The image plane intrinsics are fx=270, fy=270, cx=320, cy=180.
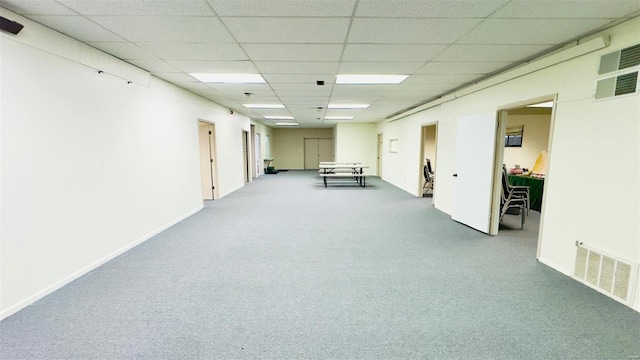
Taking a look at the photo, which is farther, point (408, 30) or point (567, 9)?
point (408, 30)

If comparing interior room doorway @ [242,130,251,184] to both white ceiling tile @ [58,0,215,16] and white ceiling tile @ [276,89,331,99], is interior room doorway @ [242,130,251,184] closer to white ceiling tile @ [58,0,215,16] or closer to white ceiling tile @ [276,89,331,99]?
white ceiling tile @ [276,89,331,99]

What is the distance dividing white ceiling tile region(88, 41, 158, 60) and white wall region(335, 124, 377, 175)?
9.14 metres

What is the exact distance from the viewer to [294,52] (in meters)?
2.92

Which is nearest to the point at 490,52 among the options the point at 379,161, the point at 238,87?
the point at 238,87

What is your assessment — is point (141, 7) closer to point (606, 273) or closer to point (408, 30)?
point (408, 30)

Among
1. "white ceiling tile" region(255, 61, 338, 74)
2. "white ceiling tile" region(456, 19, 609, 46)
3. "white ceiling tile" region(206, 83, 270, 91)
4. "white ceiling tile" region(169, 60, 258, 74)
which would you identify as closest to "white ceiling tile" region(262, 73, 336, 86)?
"white ceiling tile" region(255, 61, 338, 74)

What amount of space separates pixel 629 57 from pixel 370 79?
2.68 meters

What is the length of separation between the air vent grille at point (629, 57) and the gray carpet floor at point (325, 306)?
78.1 inches

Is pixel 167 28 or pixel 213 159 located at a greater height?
pixel 167 28

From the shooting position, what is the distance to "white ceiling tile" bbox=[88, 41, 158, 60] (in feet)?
9.12

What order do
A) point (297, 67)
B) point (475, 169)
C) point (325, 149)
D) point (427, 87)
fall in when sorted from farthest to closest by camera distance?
→ point (325, 149) < point (427, 87) < point (475, 169) < point (297, 67)

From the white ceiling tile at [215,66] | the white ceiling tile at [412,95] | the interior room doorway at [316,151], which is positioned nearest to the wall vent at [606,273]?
the white ceiling tile at [412,95]

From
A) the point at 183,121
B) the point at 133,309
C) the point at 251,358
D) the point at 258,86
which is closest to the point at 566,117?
the point at 251,358

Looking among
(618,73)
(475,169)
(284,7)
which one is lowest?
(475,169)
